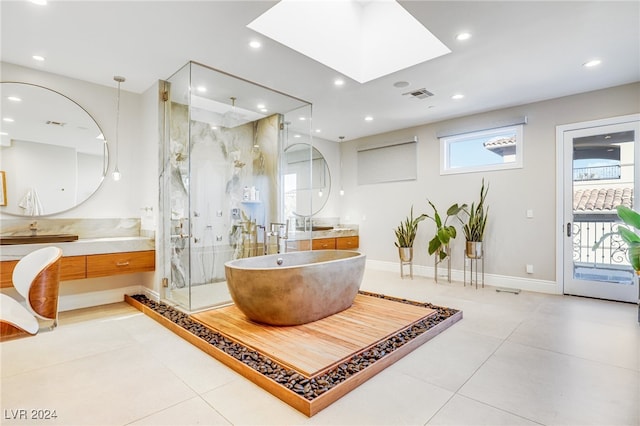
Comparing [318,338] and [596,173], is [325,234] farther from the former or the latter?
[596,173]

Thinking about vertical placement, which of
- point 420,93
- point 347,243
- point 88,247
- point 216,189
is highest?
point 420,93

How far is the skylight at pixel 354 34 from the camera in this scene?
3043 millimetres

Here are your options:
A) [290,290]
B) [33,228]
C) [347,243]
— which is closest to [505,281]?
[347,243]

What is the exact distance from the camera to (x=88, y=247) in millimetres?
3447

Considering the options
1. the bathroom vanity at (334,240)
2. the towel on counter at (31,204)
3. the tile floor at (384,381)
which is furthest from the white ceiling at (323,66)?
the tile floor at (384,381)

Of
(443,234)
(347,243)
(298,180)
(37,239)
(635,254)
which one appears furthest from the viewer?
(347,243)

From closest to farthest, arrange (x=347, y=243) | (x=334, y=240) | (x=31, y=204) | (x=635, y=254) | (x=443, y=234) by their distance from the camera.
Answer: (x=635, y=254) < (x=31, y=204) < (x=443, y=234) < (x=334, y=240) < (x=347, y=243)

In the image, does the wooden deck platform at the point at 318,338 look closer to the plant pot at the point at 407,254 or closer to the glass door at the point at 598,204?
the plant pot at the point at 407,254

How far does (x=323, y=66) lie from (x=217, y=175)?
1992 millimetres

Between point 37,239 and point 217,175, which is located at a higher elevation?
point 217,175

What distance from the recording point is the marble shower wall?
12.5 feet

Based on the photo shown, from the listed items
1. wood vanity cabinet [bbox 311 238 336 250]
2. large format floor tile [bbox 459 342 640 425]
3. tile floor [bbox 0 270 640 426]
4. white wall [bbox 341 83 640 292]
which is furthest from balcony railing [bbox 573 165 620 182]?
wood vanity cabinet [bbox 311 238 336 250]

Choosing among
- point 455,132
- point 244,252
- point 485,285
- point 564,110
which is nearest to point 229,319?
point 244,252

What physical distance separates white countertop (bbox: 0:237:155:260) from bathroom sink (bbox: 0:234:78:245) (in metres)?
0.12
